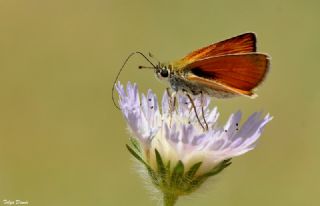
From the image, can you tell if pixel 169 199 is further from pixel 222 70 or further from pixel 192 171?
pixel 222 70

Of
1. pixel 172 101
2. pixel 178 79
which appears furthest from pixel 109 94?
pixel 178 79

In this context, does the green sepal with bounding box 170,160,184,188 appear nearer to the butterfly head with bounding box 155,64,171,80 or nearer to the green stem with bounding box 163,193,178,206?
the green stem with bounding box 163,193,178,206

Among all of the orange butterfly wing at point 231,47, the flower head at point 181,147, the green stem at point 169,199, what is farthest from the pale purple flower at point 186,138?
the orange butterfly wing at point 231,47

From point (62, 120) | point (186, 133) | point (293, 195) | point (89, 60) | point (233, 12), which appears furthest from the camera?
point (233, 12)

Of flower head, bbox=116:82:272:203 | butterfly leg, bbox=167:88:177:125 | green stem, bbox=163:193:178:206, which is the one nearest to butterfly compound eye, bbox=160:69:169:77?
butterfly leg, bbox=167:88:177:125

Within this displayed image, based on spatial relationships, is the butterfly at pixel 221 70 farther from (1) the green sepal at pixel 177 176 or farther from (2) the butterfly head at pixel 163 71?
(1) the green sepal at pixel 177 176

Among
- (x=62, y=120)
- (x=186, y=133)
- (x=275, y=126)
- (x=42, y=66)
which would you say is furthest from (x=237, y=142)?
(x=42, y=66)

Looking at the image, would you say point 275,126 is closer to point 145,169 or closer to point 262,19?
point 262,19
